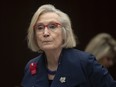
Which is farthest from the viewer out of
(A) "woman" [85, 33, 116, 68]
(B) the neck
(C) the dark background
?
(C) the dark background

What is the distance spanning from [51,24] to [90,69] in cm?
44

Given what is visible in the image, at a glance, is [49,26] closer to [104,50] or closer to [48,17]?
[48,17]

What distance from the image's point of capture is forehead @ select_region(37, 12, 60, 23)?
3.58m

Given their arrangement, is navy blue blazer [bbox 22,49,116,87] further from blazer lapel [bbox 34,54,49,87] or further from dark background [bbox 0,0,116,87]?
dark background [bbox 0,0,116,87]

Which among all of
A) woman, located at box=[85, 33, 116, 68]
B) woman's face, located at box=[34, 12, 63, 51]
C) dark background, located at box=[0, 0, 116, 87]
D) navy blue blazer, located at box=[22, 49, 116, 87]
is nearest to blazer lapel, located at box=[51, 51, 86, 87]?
navy blue blazer, located at box=[22, 49, 116, 87]

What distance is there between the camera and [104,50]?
16.4 ft

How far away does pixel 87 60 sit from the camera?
358 centimetres

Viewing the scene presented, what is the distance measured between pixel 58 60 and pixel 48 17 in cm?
33

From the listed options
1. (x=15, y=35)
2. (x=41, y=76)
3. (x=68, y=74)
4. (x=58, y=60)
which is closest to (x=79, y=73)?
(x=68, y=74)

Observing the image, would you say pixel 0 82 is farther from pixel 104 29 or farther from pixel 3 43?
pixel 104 29

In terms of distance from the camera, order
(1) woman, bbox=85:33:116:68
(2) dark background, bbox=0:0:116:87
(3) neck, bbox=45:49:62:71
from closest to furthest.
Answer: (3) neck, bbox=45:49:62:71
(1) woman, bbox=85:33:116:68
(2) dark background, bbox=0:0:116:87

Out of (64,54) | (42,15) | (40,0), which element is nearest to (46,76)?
(64,54)

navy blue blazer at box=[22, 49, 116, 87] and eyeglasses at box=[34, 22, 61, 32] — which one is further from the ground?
Result: eyeglasses at box=[34, 22, 61, 32]

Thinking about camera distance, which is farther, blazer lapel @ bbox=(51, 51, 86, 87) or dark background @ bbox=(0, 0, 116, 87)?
dark background @ bbox=(0, 0, 116, 87)
